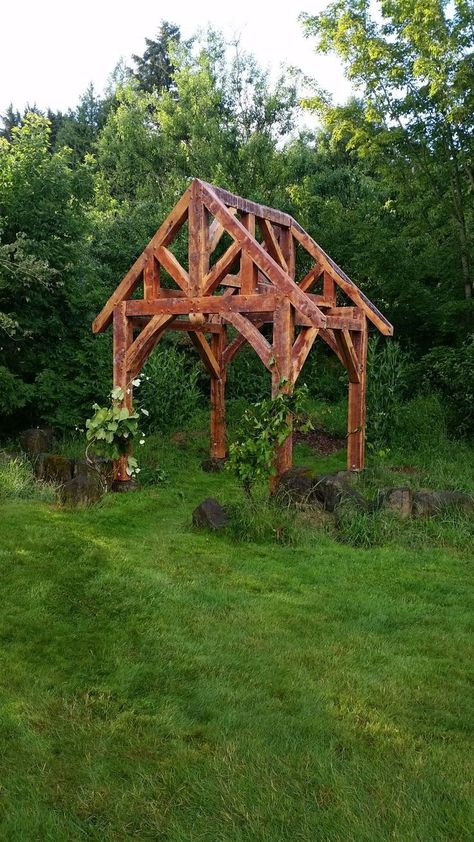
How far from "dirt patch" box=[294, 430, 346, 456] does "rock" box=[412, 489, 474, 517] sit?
442cm

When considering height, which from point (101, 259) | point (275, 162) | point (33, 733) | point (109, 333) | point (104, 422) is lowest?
point (33, 733)

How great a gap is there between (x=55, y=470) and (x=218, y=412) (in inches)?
119

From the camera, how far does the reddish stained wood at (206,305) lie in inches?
338

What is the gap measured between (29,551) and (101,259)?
12.6m

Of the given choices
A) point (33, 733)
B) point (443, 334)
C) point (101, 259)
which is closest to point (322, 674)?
point (33, 733)

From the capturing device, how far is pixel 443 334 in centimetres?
1531

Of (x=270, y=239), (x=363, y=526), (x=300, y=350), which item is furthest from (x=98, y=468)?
(x=270, y=239)

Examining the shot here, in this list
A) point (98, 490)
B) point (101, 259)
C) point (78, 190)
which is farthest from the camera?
point (101, 259)

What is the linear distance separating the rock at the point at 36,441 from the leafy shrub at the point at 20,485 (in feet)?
5.72

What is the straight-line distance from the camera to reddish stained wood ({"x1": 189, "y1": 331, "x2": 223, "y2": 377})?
11492mm

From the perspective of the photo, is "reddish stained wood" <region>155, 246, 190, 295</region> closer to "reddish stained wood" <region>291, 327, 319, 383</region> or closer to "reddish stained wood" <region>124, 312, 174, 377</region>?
"reddish stained wood" <region>124, 312, 174, 377</region>

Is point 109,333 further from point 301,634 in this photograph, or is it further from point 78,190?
point 301,634

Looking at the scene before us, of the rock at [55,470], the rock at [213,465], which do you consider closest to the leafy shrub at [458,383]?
the rock at [213,465]

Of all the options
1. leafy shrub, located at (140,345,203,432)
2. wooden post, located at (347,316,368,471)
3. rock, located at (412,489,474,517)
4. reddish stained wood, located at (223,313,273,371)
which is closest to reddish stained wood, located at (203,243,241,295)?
reddish stained wood, located at (223,313,273,371)
